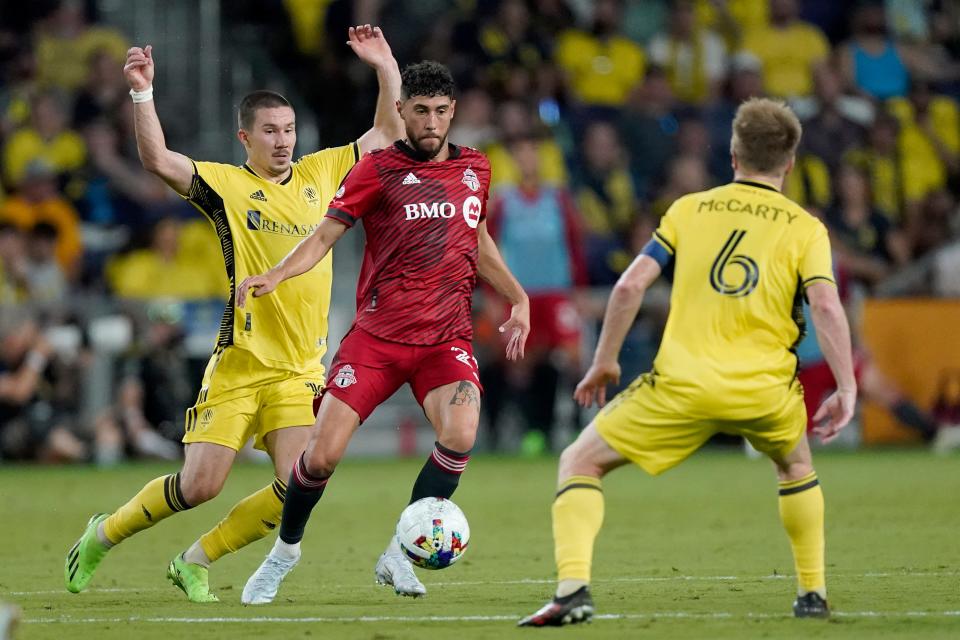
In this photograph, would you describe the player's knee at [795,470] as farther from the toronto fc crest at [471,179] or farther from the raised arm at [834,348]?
the toronto fc crest at [471,179]

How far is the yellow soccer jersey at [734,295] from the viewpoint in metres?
6.79

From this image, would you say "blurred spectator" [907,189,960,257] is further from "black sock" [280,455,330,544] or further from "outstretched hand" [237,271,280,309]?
"outstretched hand" [237,271,280,309]

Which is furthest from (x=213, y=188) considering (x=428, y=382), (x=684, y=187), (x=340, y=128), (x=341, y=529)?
(x=340, y=128)

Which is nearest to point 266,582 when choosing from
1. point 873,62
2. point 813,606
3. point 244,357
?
point 244,357

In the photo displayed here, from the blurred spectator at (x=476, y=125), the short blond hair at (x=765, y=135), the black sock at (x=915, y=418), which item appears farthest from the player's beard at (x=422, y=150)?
the black sock at (x=915, y=418)

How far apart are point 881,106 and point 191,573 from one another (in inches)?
562

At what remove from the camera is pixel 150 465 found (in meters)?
17.4

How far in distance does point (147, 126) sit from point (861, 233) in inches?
495

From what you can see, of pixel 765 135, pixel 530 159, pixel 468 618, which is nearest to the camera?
pixel 765 135

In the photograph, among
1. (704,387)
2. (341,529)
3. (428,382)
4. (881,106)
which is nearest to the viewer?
(704,387)

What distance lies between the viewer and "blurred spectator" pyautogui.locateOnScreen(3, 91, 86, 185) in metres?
19.4

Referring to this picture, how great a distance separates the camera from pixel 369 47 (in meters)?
9.07

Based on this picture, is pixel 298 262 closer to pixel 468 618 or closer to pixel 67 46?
pixel 468 618

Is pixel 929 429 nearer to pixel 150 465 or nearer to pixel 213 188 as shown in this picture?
pixel 150 465
